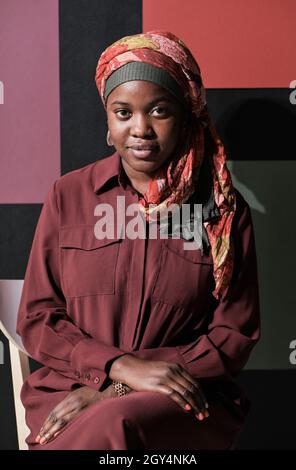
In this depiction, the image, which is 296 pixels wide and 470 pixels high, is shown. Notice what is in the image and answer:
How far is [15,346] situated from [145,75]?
2.59 ft

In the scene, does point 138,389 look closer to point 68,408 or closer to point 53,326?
point 68,408

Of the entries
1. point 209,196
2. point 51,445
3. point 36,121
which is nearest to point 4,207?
point 36,121

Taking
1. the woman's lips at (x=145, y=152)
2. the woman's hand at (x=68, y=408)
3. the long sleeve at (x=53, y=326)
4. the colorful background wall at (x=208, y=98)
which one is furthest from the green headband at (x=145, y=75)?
the woman's hand at (x=68, y=408)

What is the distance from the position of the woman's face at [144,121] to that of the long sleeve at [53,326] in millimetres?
236

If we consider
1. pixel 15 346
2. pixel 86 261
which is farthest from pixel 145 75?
pixel 15 346

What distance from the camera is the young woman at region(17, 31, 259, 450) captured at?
1.32 m

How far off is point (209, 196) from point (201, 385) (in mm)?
413

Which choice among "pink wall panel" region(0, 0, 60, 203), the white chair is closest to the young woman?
the white chair

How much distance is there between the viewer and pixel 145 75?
4.32 feet

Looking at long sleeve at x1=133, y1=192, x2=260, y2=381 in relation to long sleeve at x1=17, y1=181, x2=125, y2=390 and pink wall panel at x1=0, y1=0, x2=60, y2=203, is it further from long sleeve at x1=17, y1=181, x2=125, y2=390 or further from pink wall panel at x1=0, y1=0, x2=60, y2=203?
pink wall panel at x1=0, y1=0, x2=60, y2=203

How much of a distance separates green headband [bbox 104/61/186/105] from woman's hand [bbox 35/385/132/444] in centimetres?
61

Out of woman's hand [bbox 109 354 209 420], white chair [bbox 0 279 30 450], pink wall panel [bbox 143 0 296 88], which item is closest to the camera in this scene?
woman's hand [bbox 109 354 209 420]

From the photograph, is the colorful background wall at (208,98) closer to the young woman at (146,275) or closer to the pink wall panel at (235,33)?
the pink wall panel at (235,33)
